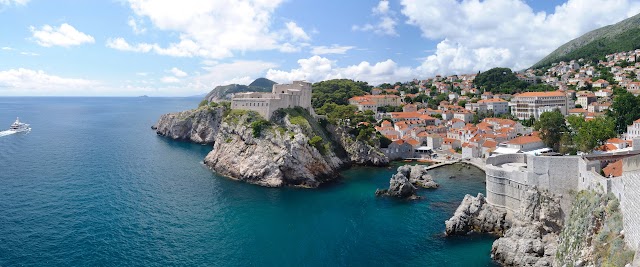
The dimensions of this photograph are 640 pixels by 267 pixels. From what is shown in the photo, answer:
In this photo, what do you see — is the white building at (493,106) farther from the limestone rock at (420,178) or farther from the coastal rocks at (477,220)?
the coastal rocks at (477,220)

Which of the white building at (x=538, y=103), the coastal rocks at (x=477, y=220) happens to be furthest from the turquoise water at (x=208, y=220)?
the white building at (x=538, y=103)

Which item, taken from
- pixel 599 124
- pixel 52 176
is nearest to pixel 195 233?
pixel 52 176

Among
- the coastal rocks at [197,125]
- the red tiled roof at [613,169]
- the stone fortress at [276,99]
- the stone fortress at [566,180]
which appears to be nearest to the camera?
the stone fortress at [566,180]

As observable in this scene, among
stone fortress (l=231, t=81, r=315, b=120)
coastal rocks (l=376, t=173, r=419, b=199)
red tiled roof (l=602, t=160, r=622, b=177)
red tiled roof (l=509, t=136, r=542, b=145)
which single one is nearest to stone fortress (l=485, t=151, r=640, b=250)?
red tiled roof (l=602, t=160, r=622, b=177)

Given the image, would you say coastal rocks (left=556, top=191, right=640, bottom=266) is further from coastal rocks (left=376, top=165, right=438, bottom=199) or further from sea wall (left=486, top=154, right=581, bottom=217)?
coastal rocks (left=376, top=165, right=438, bottom=199)

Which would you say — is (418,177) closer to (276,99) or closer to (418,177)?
(418,177)

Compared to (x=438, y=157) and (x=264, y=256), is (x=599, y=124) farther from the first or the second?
(x=264, y=256)
